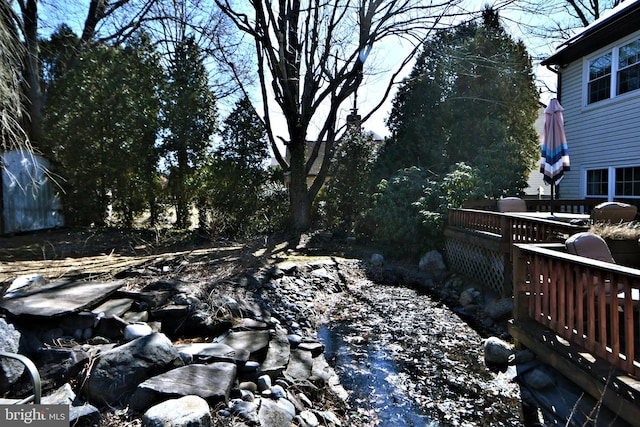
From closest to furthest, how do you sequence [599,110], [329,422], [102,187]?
[329,422] → [599,110] → [102,187]

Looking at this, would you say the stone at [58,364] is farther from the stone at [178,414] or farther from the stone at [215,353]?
the stone at [178,414]

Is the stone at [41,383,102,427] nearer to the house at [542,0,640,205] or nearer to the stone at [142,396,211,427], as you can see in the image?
the stone at [142,396,211,427]

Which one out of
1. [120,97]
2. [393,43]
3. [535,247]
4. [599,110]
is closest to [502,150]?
[599,110]

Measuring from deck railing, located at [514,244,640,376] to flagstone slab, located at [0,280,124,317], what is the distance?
15.3 feet

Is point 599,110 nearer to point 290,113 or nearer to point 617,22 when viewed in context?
point 617,22

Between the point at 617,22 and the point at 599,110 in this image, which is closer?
the point at 617,22

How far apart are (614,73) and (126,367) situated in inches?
439

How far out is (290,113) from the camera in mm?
12469

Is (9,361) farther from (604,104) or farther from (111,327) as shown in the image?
(604,104)

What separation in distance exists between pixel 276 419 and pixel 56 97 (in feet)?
40.7

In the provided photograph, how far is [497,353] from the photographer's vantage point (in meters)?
4.35

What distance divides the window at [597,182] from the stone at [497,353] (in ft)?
23.8

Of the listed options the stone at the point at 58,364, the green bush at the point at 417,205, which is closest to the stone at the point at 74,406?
the stone at the point at 58,364
